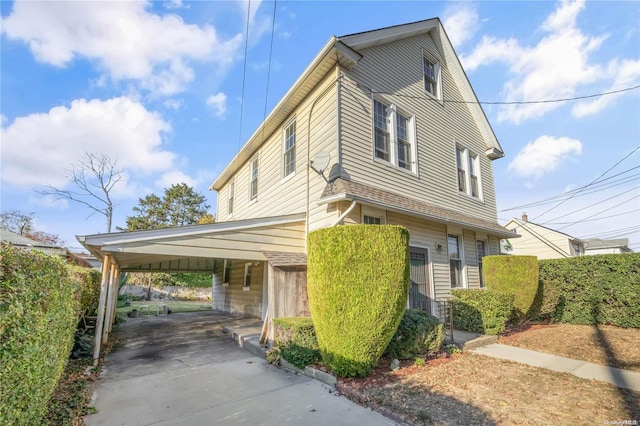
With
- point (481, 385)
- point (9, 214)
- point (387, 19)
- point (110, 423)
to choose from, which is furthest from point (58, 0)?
point (9, 214)

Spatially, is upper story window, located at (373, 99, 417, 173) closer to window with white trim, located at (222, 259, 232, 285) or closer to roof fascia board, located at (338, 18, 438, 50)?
roof fascia board, located at (338, 18, 438, 50)

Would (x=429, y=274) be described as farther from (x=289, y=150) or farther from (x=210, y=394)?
(x=210, y=394)

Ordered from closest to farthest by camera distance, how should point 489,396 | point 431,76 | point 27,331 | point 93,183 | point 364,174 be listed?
point 27,331
point 489,396
point 364,174
point 431,76
point 93,183

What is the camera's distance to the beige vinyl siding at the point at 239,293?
11570mm

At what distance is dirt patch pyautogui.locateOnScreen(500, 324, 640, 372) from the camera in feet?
19.1

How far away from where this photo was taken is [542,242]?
979 inches

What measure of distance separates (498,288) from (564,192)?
709 inches

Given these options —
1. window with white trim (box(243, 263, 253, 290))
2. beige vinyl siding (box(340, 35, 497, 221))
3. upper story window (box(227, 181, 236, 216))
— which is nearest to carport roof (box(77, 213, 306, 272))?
beige vinyl siding (box(340, 35, 497, 221))

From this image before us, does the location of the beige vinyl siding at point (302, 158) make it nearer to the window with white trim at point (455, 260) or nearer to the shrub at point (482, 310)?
the shrub at point (482, 310)

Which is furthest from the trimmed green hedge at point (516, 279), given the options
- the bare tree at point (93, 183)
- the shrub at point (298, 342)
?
the bare tree at point (93, 183)

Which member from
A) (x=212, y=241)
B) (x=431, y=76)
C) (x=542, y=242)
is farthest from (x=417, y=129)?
(x=542, y=242)

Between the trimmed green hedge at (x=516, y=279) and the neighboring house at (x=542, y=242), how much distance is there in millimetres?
16556

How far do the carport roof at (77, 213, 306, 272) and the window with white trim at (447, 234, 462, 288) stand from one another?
16.2ft

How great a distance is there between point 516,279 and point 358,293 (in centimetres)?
677
